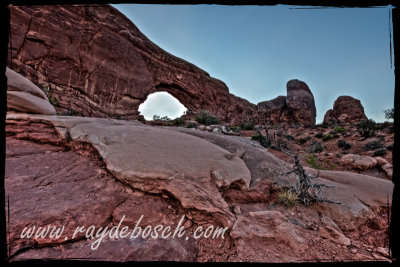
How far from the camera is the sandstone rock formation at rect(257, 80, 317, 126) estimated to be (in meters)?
28.5

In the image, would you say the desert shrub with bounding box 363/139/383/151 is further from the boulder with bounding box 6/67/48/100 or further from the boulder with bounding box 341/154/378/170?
the boulder with bounding box 6/67/48/100

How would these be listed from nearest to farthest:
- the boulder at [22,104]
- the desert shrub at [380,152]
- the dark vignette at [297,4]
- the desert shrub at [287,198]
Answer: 1. the dark vignette at [297,4]
2. the desert shrub at [287,198]
3. the boulder at [22,104]
4. the desert shrub at [380,152]

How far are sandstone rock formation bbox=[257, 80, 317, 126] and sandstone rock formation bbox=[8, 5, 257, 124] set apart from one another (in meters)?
19.9

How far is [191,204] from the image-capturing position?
6.40 feet

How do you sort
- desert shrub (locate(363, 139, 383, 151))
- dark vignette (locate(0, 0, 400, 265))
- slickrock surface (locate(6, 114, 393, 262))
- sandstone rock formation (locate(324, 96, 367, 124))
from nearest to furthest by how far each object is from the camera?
dark vignette (locate(0, 0, 400, 265))
slickrock surface (locate(6, 114, 393, 262))
desert shrub (locate(363, 139, 383, 151))
sandstone rock formation (locate(324, 96, 367, 124))

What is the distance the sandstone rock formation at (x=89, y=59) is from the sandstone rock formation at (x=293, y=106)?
19.9 meters

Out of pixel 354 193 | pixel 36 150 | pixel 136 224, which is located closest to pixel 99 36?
pixel 36 150

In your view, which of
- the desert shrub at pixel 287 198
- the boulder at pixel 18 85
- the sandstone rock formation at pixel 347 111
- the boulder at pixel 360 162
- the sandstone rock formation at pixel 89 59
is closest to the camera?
the desert shrub at pixel 287 198

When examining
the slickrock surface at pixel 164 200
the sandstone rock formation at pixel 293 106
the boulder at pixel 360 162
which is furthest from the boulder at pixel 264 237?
the sandstone rock formation at pixel 293 106

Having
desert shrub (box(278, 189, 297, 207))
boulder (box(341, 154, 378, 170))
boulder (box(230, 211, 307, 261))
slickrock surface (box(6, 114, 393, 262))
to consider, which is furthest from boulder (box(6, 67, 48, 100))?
boulder (box(341, 154, 378, 170))

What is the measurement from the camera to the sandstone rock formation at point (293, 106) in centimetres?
2847

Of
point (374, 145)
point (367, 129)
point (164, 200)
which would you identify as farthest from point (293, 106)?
point (164, 200)

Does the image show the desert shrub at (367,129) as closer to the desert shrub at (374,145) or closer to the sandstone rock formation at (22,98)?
the desert shrub at (374,145)
